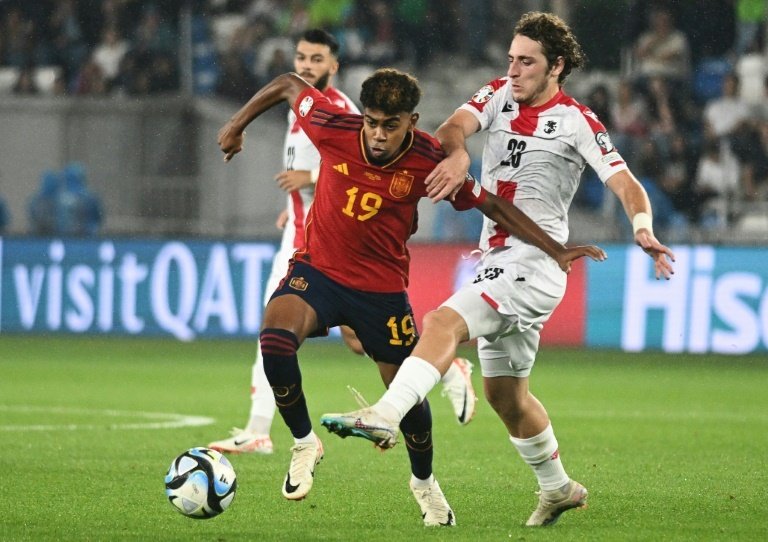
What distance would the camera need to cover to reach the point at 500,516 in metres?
6.28

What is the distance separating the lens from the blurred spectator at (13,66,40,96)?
65.8ft

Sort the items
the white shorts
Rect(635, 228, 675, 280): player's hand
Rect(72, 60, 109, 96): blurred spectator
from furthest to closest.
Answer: Rect(72, 60, 109, 96): blurred spectator
the white shorts
Rect(635, 228, 675, 280): player's hand

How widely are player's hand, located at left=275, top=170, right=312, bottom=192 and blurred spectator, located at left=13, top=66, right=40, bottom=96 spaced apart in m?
12.4

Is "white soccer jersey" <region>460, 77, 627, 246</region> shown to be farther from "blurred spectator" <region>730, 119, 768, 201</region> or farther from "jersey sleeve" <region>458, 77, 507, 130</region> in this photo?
"blurred spectator" <region>730, 119, 768, 201</region>

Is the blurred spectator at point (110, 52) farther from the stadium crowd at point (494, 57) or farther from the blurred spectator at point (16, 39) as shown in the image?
the blurred spectator at point (16, 39)

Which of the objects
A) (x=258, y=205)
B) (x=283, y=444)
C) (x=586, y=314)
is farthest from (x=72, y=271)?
(x=283, y=444)

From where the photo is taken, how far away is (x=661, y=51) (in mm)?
17922

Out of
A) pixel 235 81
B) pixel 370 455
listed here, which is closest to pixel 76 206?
pixel 235 81

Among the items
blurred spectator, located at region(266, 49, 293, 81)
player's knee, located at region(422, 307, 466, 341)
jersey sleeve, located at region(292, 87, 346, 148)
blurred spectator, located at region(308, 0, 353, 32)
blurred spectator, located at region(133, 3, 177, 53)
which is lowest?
player's knee, located at region(422, 307, 466, 341)

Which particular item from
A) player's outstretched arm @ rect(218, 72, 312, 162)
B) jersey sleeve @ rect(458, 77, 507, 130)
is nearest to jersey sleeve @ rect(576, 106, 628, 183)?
jersey sleeve @ rect(458, 77, 507, 130)

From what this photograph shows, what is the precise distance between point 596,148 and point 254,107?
1554mm

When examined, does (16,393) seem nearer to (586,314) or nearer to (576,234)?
(586,314)

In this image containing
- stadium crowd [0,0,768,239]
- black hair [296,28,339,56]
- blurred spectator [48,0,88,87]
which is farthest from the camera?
blurred spectator [48,0,88,87]

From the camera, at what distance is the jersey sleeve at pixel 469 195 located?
582 centimetres
